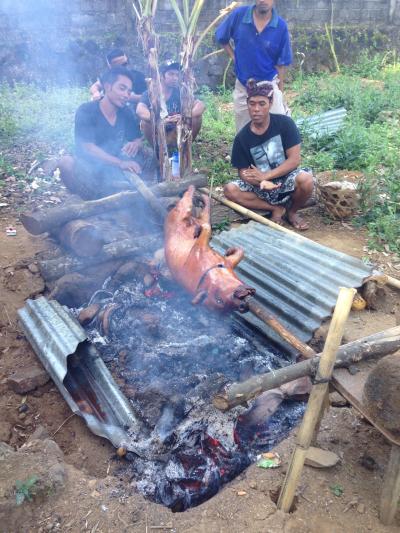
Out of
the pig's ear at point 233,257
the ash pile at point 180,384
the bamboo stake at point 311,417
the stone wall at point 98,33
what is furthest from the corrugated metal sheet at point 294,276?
the stone wall at point 98,33

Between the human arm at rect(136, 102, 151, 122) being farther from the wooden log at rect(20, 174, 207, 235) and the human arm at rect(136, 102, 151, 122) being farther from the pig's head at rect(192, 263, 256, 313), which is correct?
the pig's head at rect(192, 263, 256, 313)

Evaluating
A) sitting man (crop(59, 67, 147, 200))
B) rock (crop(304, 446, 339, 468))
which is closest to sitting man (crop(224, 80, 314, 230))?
sitting man (crop(59, 67, 147, 200))

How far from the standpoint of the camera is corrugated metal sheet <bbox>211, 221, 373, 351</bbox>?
427cm

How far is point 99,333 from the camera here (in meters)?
4.63

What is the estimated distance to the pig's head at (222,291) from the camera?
375 cm

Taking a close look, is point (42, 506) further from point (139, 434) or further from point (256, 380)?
point (256, 380)

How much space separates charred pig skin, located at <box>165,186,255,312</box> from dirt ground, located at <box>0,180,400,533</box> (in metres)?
1.16

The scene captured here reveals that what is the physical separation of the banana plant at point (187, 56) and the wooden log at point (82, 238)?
2.17m

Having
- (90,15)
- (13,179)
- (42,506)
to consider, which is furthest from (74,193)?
(90,15)

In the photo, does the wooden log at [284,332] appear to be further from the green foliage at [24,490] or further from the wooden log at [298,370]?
the green foliage at [24,490]

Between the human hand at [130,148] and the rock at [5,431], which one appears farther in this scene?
the human hand at [130,148]

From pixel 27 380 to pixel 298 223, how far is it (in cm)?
396

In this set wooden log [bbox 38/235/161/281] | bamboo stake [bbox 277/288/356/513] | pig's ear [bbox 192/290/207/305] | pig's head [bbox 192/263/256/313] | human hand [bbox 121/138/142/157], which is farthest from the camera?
human hand [bbox 121/138/142/157]

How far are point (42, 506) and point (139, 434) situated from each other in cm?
89
